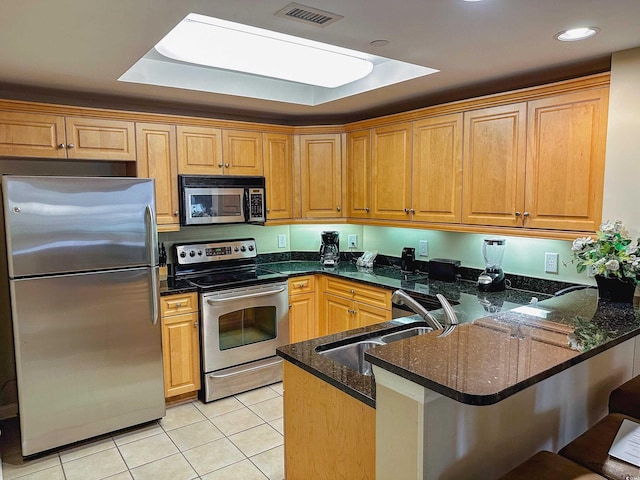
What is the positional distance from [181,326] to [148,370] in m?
0.39

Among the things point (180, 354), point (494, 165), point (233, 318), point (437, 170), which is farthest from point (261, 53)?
point (180, 354)

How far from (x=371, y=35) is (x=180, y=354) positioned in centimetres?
250

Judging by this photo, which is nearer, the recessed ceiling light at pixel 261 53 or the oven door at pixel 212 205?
the recessed ceiling light at pixel 261 53

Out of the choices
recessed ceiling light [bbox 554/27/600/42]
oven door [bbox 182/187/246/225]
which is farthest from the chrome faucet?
oven door [bbox 182/187/246/225]

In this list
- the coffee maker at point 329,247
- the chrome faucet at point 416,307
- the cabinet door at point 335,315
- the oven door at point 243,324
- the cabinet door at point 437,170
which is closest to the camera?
the chrome faucet at point 416,307

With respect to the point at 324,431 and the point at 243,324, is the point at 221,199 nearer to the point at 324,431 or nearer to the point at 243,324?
the point at 243,324

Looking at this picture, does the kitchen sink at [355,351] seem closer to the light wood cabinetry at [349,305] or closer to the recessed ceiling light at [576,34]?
the light wood cabinetry at [349,305]

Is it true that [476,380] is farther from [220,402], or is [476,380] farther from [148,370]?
[220,402]

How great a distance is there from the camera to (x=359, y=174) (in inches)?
153

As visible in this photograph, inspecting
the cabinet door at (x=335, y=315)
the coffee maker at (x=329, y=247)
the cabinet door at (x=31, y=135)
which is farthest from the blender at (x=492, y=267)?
the cabinet door at (x=31, y=135)

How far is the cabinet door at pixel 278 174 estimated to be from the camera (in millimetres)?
3891

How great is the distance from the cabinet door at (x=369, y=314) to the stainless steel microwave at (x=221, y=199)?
3.66 ft

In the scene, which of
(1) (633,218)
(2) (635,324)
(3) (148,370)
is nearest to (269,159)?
(3) (148,370)

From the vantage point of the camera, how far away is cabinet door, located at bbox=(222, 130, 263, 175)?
12.0ft
